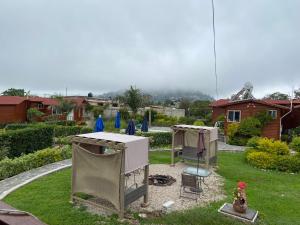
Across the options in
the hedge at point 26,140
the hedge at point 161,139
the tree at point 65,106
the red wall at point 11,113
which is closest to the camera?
the hedge at point 26,140

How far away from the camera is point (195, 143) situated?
13266 millimetres

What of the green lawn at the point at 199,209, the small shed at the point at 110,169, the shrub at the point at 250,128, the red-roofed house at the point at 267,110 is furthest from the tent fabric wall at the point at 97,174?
the red-roofed house at the point at 267,110

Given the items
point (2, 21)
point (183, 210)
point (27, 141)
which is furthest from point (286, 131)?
point (2, 21)

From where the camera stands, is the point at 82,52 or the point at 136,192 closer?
the point at 136,192

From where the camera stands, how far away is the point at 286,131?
2391 cm

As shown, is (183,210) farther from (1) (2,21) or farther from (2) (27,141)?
(1) (2,21)

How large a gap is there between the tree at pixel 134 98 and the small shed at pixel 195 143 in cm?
2537

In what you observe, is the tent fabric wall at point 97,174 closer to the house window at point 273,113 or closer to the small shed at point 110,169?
the small shed at point 110,169

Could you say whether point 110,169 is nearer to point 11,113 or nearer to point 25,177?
point 25,177

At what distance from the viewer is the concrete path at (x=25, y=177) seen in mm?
8775

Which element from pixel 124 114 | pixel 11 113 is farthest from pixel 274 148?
pixel 11 113

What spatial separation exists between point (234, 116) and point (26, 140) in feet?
56.8

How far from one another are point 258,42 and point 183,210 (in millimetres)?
15691

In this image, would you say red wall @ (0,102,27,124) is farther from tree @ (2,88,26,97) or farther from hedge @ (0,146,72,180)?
tree @ (2,88,26,97)
